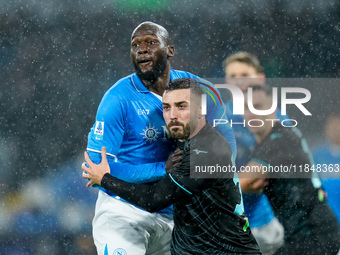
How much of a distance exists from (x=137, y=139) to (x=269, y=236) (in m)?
1.73

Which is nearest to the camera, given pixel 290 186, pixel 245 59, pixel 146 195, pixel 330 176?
pixel 146 195

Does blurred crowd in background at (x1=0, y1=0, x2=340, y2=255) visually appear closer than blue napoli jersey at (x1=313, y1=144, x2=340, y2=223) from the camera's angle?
No

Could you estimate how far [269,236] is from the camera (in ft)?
14.4

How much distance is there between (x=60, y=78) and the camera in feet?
19.0

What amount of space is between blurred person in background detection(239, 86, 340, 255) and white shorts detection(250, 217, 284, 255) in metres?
0.13

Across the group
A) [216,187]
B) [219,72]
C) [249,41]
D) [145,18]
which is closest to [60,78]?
[145,18]

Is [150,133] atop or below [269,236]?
atop

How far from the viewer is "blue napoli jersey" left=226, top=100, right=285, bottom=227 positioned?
4.39 meters

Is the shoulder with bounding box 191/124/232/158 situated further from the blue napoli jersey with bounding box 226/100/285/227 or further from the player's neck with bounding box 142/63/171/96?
the blue napoli jersey with bounding box 226/100/285/227

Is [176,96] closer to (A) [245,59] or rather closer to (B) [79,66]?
(A) [245,59]

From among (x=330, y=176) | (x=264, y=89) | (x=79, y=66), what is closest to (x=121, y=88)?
(x=264, y=89)

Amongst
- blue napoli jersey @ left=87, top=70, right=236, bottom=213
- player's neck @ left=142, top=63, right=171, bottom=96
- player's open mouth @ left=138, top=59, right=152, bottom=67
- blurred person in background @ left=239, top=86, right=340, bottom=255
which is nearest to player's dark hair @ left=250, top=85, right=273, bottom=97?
blurred person in background @ left=239, top=86, right=340, bottom=255

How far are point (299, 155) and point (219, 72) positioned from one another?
158cm

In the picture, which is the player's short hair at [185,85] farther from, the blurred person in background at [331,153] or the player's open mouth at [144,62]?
the blurred person in background at [331,153]
